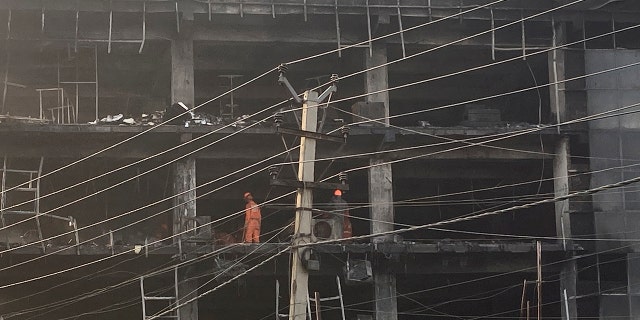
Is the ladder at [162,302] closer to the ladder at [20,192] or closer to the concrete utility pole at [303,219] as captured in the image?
the ladder at [20,192]

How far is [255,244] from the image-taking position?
86.5ft

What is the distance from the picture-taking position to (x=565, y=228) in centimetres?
2861

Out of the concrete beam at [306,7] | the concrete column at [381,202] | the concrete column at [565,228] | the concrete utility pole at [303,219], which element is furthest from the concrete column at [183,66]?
the concrete column at [565,228]

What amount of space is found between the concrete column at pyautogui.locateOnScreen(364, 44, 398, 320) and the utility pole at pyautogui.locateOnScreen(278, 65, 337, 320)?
368 inches

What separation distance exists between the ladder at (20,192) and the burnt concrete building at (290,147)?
0.09 metres

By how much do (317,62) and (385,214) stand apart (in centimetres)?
539

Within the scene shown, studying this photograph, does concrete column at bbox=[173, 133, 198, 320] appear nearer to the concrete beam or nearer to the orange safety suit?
the orange safety suit

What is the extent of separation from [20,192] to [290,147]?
822 centimetres

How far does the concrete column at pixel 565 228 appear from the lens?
2820 cm

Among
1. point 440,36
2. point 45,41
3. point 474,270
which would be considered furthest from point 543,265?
point 45,41

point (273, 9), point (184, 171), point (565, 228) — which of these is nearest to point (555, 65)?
point (565, 228)

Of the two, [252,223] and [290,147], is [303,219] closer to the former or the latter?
[252,223]

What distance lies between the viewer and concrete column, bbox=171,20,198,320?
27141mm

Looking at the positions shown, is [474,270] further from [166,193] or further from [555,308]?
[166,193]
